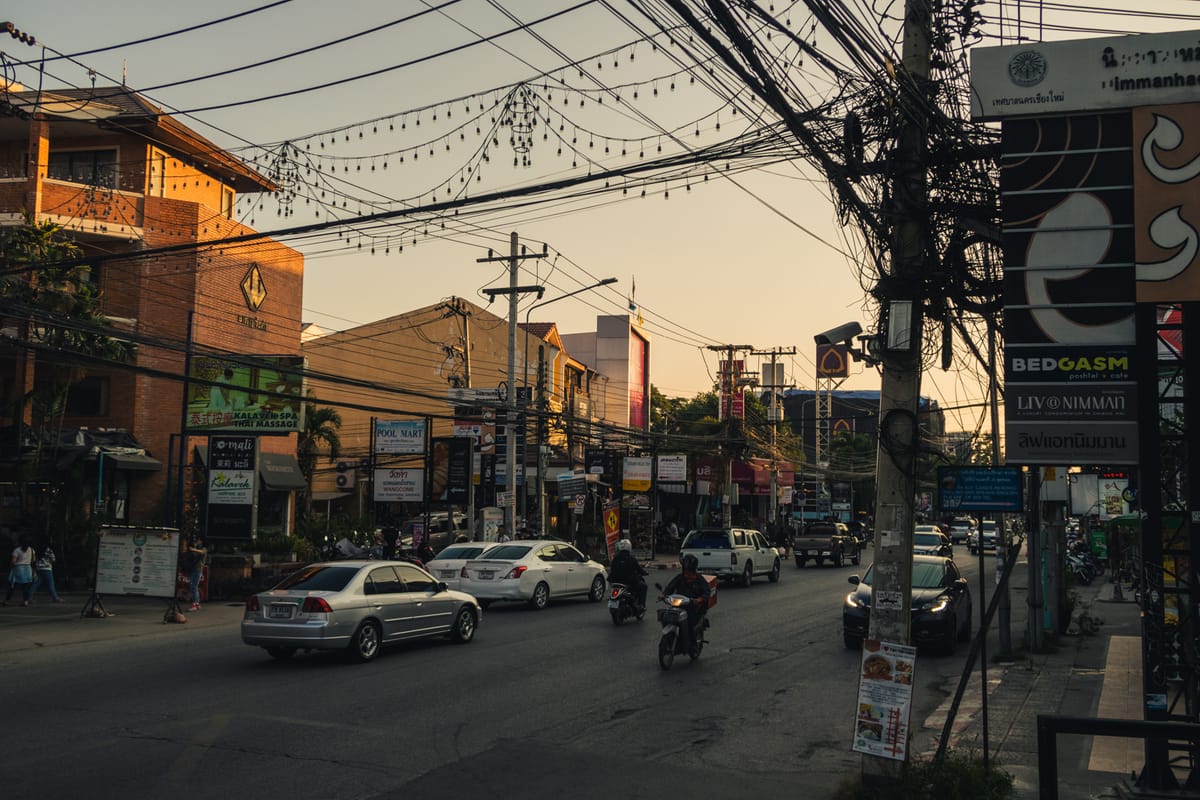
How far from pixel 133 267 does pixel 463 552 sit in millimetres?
16696

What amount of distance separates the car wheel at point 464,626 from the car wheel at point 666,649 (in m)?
3.93

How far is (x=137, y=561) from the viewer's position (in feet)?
71.4

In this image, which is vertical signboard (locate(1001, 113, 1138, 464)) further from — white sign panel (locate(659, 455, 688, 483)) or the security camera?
white sign panel (locate(659, 455, 688, 483))

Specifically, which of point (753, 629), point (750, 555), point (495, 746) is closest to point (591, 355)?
point (750, 555)

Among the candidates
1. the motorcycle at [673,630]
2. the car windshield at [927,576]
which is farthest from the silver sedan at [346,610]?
the car windshield at [927,576]

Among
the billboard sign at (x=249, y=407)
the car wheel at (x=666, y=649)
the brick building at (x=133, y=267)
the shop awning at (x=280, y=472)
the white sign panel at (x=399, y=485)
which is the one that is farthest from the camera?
the shop awning at (x=280, y=472)

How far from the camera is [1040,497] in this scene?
747 inches

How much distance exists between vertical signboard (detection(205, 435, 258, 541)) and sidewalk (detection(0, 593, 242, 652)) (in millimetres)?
1845

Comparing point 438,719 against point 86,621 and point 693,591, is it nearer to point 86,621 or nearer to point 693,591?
point 693,591

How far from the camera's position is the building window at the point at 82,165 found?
34281 mm

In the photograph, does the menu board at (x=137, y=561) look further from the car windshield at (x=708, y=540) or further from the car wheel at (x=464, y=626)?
the car windshield at (x=708, y=540)

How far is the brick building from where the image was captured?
31.8 meters

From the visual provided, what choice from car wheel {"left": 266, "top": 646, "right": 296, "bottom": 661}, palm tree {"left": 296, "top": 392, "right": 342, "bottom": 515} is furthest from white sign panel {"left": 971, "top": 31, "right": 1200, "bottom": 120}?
palm tree {"left": 296, "top": 392, "right": 342, "bottom": 515}

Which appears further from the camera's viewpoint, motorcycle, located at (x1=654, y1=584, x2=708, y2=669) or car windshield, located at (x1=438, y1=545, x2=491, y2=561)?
car windshield, located at (x1=438, y1=545, x2=491, y2=561)
